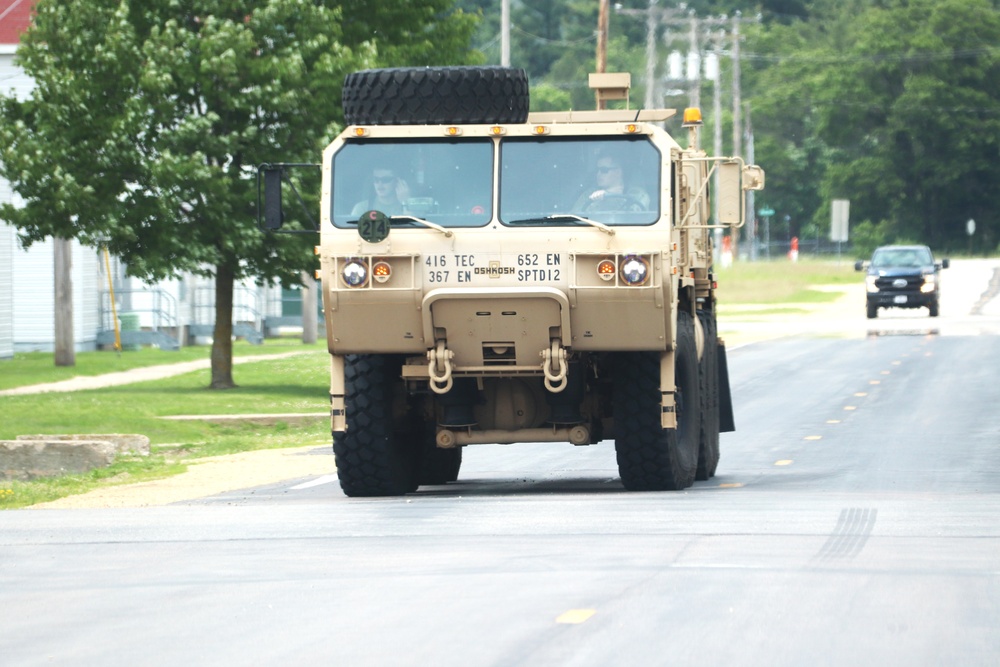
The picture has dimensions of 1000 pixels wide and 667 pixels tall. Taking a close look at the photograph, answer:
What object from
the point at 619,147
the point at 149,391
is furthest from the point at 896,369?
the point at 619,147

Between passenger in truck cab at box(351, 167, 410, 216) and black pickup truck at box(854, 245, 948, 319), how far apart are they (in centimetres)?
3627

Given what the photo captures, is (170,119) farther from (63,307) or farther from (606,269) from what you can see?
(606,269)

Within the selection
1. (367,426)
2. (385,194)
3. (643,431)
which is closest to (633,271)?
(643,431)

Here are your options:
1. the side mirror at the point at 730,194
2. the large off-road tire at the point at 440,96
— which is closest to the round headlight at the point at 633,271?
the side mirror at the point at 730,194

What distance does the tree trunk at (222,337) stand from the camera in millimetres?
30203

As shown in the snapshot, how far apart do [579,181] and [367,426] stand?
96.8 inches

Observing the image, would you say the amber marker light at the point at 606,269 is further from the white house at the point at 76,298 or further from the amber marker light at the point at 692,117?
the white house at the point at 76,298

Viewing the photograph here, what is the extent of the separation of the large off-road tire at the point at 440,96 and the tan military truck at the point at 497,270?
0.01 m

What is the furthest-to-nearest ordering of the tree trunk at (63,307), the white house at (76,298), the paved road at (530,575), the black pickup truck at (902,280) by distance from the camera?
the black pickup truck at (902,280) < the white house at (76,298) < the tree trunk at (63,307) < the paved road at (530,575)

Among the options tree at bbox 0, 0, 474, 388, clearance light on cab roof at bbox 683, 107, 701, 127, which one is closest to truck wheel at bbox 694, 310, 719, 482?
clearance light on cab roof at bbox 683, 107, 701, 127

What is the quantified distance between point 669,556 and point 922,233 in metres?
104

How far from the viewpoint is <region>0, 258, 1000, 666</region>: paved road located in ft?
26.0

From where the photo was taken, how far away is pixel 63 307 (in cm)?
3694

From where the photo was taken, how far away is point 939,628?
320 inches
